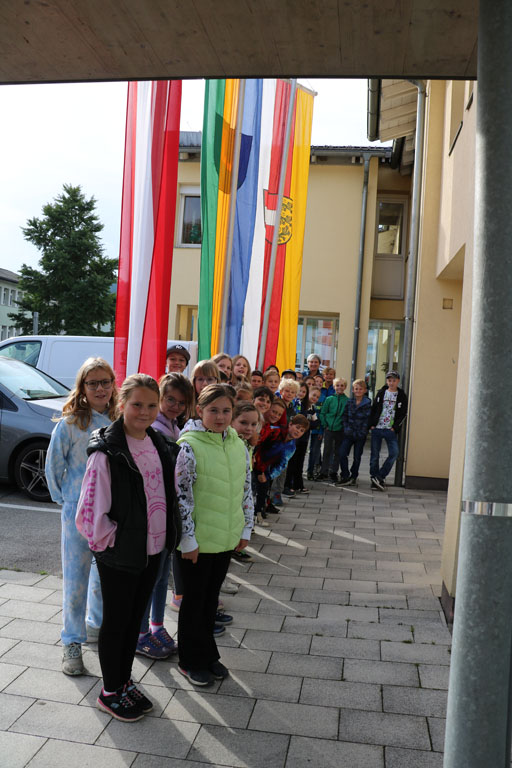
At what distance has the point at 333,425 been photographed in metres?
12.0

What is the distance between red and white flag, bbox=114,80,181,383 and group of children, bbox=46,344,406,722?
1.70 meters

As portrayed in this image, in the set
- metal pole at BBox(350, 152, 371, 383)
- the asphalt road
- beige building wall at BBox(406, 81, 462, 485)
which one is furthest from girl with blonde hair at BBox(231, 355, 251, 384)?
metal pole at BBox(350, 152, 371, 383)

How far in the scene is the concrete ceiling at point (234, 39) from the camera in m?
2.91

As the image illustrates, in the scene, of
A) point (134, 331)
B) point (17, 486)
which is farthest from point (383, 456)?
point (134, 331)

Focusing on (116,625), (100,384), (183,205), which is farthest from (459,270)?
(183,205)

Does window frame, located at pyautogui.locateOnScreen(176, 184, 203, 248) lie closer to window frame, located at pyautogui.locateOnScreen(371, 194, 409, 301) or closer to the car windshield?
window frame, located at pyautogui.locateOnScreen(371, 194, 409, 301)

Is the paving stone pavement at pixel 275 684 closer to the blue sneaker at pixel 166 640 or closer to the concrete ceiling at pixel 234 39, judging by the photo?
the blue sneaker at pixel 166 640

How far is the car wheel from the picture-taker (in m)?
8.86

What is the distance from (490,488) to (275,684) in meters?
2.58

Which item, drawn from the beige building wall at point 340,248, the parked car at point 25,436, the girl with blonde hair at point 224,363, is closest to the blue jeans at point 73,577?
the girl with blonde hair at point 224,363

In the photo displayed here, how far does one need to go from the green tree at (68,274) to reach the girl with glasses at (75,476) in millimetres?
40820

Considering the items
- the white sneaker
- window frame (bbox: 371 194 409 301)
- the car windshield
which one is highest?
window frame (bbox: 371 194 409 301)

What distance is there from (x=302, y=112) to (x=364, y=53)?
303 inches

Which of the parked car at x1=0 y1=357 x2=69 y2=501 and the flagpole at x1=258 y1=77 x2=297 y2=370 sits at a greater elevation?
the flagpole at x1=258 y1=77 x2=297 y2=370
